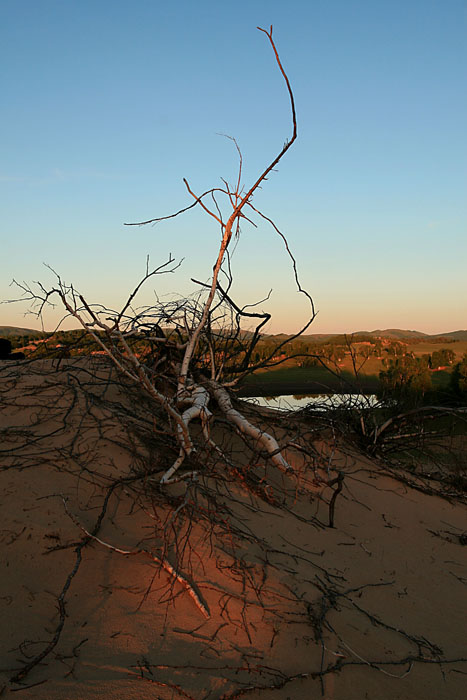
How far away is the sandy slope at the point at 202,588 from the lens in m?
1.99

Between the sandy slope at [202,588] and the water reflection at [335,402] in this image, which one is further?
the water reflection at [335,402]

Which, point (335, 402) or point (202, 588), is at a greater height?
point (335, 402)

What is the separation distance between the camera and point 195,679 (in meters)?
1.93

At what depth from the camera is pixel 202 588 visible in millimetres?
2479

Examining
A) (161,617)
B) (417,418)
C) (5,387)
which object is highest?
(5,387)

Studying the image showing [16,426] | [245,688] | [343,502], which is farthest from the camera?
[343,502]

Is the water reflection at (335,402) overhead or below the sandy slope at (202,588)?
overhead

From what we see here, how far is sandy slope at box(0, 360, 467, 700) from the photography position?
1987mm

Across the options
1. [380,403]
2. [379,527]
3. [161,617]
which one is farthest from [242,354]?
[161,617]

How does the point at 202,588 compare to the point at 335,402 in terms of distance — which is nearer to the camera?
the point at 202,588

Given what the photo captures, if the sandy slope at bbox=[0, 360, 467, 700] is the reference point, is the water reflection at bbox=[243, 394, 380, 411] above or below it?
above

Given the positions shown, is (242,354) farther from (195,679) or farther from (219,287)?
(195,679)

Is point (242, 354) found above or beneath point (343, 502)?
above

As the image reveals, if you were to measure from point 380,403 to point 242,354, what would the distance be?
195 centimetres
